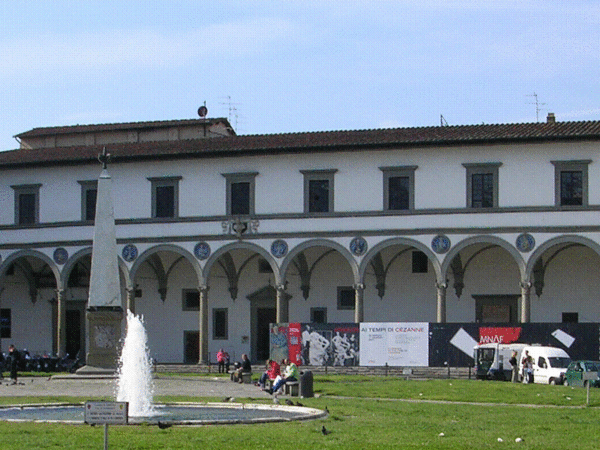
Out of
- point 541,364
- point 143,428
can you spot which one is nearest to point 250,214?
point 541,364

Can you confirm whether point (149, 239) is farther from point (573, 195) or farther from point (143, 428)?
point (143, 428)

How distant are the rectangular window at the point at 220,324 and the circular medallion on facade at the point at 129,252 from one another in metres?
4.35

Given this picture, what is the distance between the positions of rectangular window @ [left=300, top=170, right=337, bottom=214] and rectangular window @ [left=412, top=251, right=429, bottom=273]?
4.21m

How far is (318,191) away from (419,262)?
5011mm

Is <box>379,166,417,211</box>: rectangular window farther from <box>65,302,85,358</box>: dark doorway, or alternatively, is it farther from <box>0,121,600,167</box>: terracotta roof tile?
<box>65,302,85,358</box>: dark doorway

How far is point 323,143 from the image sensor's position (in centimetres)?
5081

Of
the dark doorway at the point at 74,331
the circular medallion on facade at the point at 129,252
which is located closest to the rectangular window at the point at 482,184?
the circular medallion on facade at the point at 129,252

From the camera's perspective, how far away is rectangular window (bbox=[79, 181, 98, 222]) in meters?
53.9

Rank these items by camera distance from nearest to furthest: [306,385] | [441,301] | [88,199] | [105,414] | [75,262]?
1. [105,414]
2. [306,385]
3. [441,301]
4. [75,262]
5. [88,199]

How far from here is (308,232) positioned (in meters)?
50.6

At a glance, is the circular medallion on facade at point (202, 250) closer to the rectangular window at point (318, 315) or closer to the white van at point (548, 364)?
the rectangular window at point (318, 315)

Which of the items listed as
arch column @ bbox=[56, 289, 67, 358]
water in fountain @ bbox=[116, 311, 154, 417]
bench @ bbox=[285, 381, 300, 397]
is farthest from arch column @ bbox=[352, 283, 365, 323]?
water in fountain @ bbox=[116, 311, 154, 417]

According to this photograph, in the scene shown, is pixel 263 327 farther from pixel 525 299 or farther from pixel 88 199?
pixel 525 299

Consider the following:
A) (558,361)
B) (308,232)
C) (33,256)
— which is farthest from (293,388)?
(33,256)
